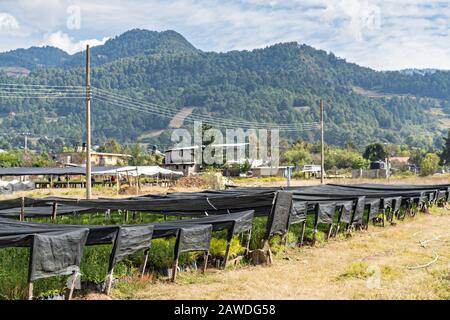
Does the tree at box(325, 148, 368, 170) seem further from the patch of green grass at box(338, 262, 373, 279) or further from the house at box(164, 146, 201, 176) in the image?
the patch of green grass at box(338, 262, 373, 279)

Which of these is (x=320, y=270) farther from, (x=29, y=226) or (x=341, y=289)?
(x=29, y=226)

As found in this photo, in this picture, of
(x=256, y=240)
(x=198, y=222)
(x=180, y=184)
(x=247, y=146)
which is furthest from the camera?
(x=247, y=146)

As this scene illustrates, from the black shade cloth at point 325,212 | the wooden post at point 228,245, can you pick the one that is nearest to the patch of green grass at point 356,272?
the wooden post at point 228,245

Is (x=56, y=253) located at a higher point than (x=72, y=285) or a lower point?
higher

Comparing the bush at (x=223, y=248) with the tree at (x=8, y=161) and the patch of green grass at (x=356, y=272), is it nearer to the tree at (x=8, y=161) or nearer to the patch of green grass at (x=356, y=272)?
the patch of green grass at (x=356, y=272)

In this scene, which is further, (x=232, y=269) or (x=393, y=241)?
(x=393, y=241)

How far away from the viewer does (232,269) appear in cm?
1129

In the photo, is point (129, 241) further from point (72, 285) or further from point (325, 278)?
point (325, 278)

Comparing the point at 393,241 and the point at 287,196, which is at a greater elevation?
the point at 287,196

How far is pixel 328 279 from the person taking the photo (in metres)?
10.3

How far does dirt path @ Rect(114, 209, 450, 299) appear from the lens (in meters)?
8.85

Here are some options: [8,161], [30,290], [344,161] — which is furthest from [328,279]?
[344,161]
